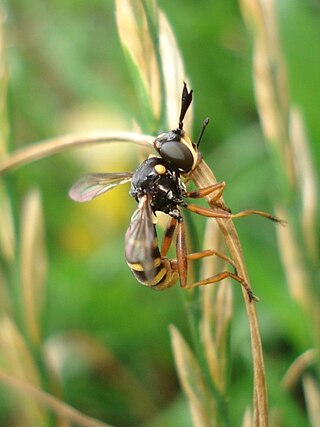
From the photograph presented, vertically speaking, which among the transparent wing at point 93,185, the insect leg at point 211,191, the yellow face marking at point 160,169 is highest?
the transparent wing at point 93,185

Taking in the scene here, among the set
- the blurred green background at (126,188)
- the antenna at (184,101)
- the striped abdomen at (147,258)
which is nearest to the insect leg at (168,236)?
the striped abdomen at (147,258)

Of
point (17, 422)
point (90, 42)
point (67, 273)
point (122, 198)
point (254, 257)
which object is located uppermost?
point (90, 42)

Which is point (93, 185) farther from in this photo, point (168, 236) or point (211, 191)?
point (211, 191)

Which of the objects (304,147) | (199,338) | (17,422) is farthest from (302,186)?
(17,422)

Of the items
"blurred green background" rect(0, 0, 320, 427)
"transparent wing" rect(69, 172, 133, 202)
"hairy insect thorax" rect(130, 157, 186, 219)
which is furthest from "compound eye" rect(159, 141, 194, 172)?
"blurred green background" rect(0, 0, 320, 427)

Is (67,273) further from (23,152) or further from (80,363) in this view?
(23,152)

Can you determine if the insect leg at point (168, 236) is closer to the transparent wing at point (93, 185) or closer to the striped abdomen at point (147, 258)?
the striped abdomen at point (147, 258)

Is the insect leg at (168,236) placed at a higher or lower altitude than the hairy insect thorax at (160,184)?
lower

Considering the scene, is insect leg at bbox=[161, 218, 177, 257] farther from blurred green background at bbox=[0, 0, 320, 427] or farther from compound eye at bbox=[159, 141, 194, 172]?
blurred green background at bbox=[0, 0, 320, 427]

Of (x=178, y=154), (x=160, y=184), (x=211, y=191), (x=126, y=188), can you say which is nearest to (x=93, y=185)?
(x=160, y=184)
